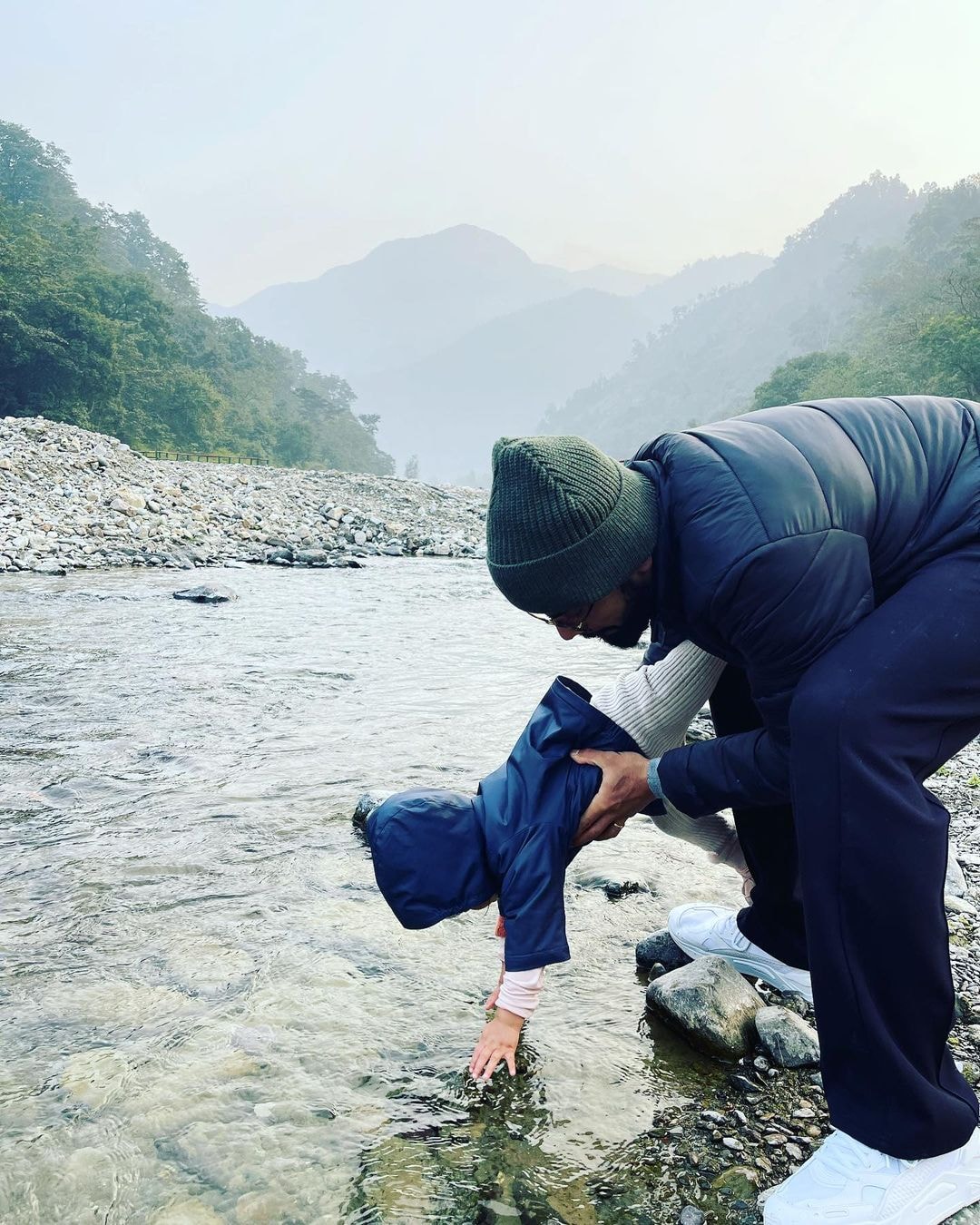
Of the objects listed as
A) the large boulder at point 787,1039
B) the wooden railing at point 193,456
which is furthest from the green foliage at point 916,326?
the wooden railing at point 193,456

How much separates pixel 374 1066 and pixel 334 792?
73.0 inches

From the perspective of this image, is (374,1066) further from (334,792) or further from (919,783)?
(334,792)

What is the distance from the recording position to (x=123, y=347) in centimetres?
3856

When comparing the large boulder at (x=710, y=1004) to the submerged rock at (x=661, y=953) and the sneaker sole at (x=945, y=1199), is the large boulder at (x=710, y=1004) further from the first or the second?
the sneaker sole at (x=945, y=1199)

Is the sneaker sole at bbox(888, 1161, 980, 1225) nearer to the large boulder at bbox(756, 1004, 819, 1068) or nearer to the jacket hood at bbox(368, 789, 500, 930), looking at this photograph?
the large boulder at bbox(756, 1004, 819, 1068)

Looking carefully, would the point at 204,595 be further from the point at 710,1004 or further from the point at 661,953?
the point at 710,1004

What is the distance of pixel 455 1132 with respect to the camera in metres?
1.86

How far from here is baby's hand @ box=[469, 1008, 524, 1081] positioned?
2000 mm

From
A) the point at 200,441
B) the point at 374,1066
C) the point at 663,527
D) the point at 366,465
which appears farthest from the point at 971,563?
the point at 366,465

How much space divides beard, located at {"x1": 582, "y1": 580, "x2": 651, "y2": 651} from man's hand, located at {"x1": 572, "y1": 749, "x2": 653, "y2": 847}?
34 cm

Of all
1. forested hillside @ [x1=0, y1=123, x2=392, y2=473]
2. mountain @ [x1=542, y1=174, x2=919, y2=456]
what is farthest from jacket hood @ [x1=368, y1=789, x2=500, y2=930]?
mountain @ [x1=542, y1=174, x2=919, y2=456]

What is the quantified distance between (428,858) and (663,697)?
0.71 metres

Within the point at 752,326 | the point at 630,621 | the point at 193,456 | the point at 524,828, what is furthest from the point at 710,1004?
the point at 752,326

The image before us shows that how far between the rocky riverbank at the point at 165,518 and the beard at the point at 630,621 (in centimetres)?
1086
